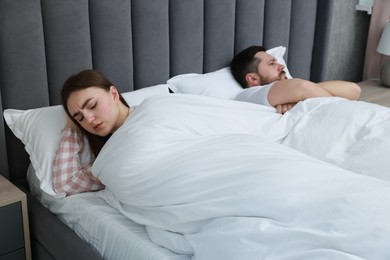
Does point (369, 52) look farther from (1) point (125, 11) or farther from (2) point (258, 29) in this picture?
(1) point (125, 11)

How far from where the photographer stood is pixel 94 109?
154 centimetres

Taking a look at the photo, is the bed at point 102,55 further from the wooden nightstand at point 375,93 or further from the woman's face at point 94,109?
the wooden nightstand at point 375,93

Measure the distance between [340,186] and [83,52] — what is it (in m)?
1.13

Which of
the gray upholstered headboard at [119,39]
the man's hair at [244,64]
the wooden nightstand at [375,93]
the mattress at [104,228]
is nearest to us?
the mattress at [104,228]

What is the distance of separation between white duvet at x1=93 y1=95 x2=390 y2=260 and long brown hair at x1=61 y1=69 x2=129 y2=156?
0.62 ft

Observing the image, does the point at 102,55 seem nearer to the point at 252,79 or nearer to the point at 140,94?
the point at 140,94

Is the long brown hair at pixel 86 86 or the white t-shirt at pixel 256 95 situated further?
the white t-shirt at pixel 256 95

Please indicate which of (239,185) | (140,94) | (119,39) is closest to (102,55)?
(119,39)

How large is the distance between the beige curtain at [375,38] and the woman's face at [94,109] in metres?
2.22

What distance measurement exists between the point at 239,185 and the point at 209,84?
3.50 ft

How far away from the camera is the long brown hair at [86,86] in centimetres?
155

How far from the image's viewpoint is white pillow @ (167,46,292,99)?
2.10 m

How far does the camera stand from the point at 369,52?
3.24m

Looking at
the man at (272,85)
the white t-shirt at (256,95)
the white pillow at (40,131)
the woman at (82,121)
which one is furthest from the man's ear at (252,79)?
the white pillow at (40,131)
